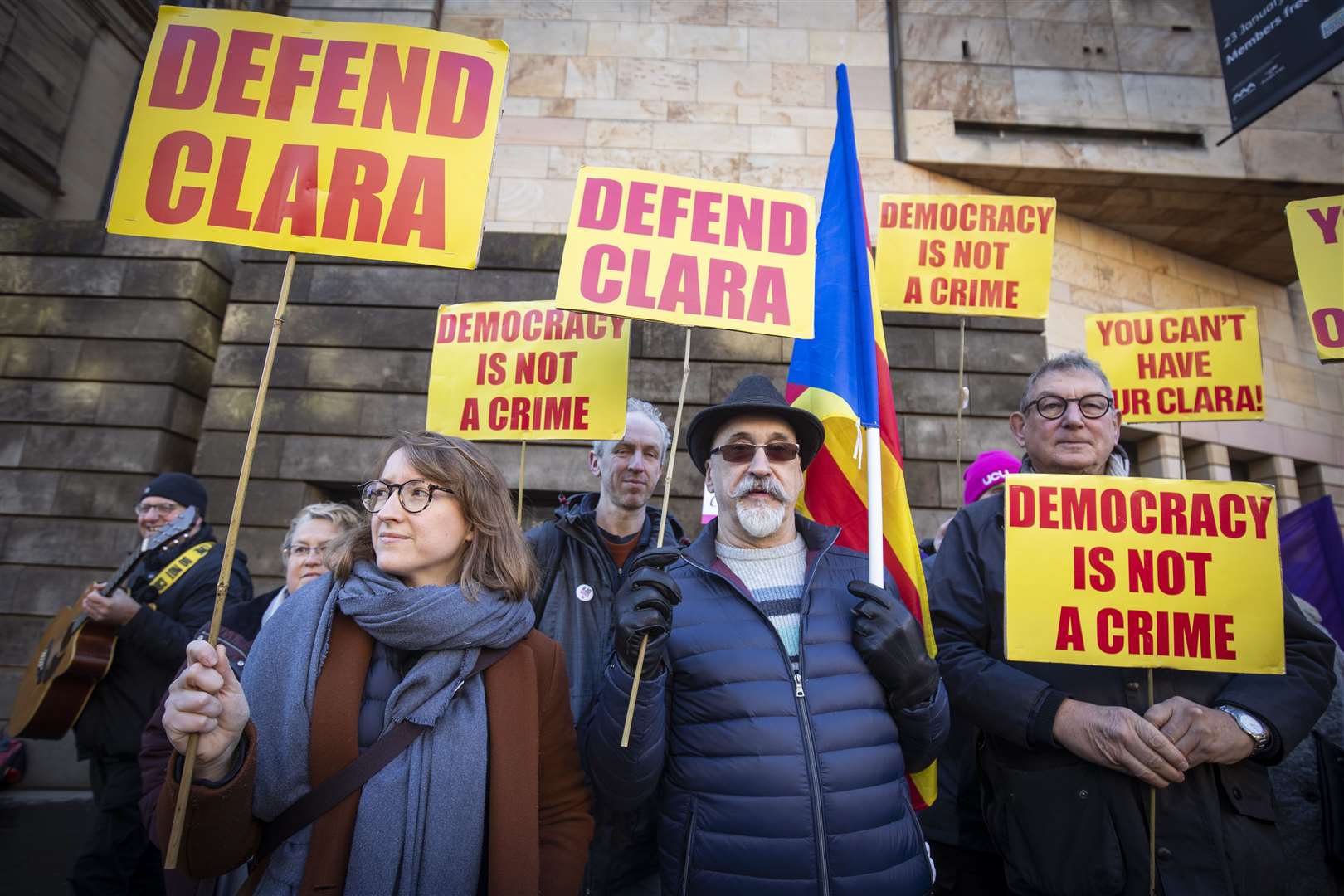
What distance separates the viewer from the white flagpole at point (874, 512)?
223 centimetres

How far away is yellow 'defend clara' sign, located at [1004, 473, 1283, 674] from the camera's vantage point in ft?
6.88

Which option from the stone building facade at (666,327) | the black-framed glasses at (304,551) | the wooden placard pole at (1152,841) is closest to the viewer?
the wooden placard pole at (1152,841)

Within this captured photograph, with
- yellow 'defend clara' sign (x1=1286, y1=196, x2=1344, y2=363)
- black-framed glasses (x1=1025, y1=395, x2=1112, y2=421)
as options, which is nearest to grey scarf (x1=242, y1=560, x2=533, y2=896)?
black-framed glasses (x1=1025, y1=395, x2=1112, y2=421)

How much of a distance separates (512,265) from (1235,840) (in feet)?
24.0

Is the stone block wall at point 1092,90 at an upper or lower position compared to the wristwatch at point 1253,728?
upper

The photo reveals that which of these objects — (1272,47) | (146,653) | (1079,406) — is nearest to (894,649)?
(1079,406)

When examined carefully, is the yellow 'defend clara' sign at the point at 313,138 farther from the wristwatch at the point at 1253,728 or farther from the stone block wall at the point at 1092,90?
the stone block wall at the point at 1092,90

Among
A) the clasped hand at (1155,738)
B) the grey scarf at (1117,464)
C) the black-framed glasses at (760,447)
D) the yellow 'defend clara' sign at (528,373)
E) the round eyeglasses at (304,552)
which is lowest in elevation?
the clasped hand at (1155,738)

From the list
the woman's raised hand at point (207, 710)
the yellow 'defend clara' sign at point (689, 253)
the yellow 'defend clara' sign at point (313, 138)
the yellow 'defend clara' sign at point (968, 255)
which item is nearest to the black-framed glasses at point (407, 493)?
the woman's raised hand at point (207, 710)

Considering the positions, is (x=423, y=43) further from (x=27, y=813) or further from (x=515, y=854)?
(x=27, y=813)

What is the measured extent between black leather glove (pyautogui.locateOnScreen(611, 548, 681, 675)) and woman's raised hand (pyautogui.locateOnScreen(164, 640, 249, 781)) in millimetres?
866

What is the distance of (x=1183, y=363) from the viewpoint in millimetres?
4242

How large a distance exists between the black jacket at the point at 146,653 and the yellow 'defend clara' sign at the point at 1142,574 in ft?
11.9

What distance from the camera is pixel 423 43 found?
7.52ft
